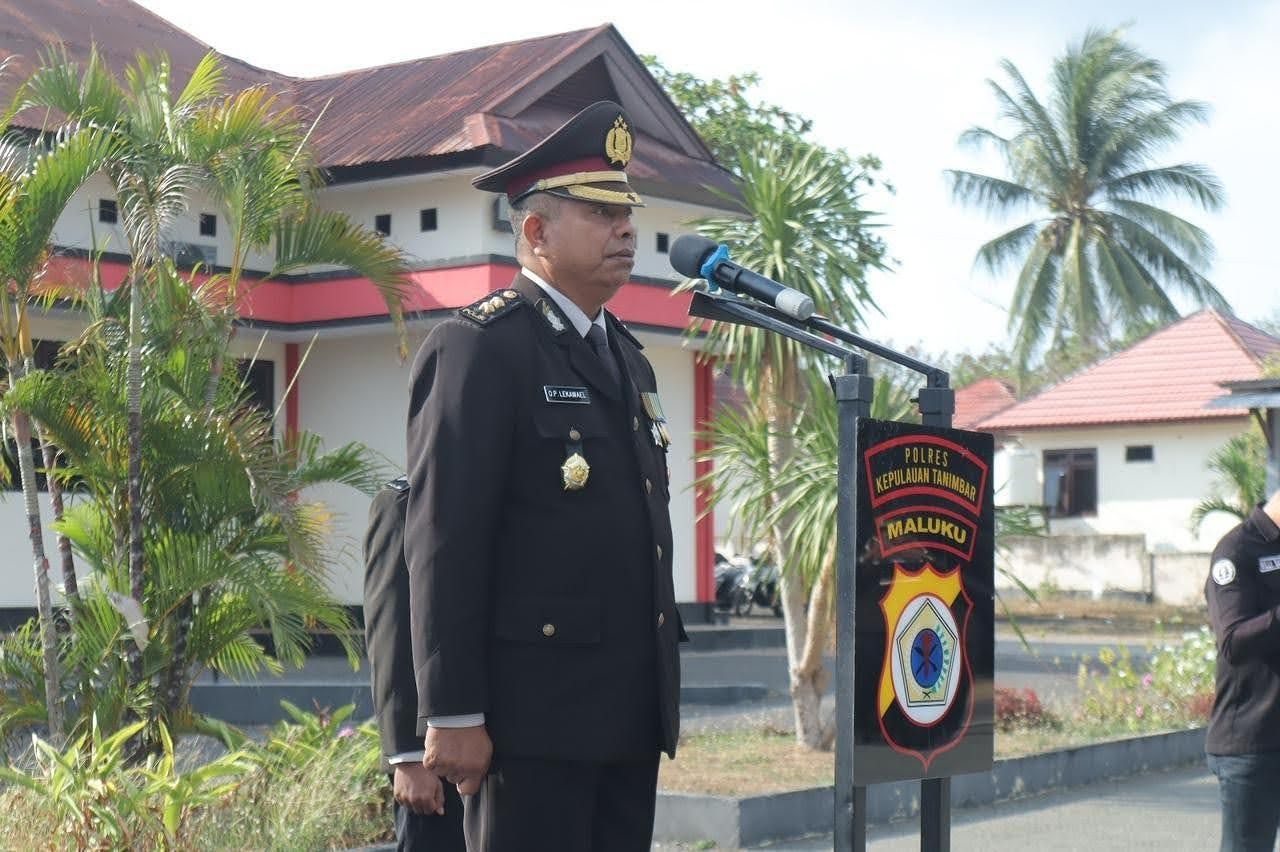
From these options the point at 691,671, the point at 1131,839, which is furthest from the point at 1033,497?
the point at 1131,839

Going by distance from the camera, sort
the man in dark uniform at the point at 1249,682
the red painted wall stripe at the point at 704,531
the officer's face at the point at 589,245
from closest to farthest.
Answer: the officer's face at the point at 589,245, the man in dark uniform at the point at 1249,682, the red painted wall stripe at the point at 704,531

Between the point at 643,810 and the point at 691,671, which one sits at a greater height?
the point at 643,810

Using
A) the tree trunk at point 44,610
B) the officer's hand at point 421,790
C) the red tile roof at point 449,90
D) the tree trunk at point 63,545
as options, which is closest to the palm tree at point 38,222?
the tree trunk at point 44,610

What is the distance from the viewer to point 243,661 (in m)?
8.58

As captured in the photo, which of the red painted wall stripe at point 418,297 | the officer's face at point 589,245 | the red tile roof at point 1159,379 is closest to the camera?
the officer's face at point 589,245

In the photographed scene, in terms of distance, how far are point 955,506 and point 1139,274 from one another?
136 ft

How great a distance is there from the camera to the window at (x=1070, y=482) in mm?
39438

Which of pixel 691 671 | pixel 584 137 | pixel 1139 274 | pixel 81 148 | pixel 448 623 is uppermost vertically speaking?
pixel 1139 274

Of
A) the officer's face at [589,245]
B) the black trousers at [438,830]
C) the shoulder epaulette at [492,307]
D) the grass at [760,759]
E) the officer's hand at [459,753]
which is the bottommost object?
the grass at [760,759]

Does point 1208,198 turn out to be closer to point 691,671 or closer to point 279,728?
point 691,671

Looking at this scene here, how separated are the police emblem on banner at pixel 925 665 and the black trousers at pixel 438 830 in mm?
1217

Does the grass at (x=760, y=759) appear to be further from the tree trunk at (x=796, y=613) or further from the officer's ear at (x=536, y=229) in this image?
the officer's ear at (x=536, y=229)

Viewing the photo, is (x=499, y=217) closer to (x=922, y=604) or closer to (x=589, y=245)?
(x=922, y=604)

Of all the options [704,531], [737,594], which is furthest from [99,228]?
[737,594]
